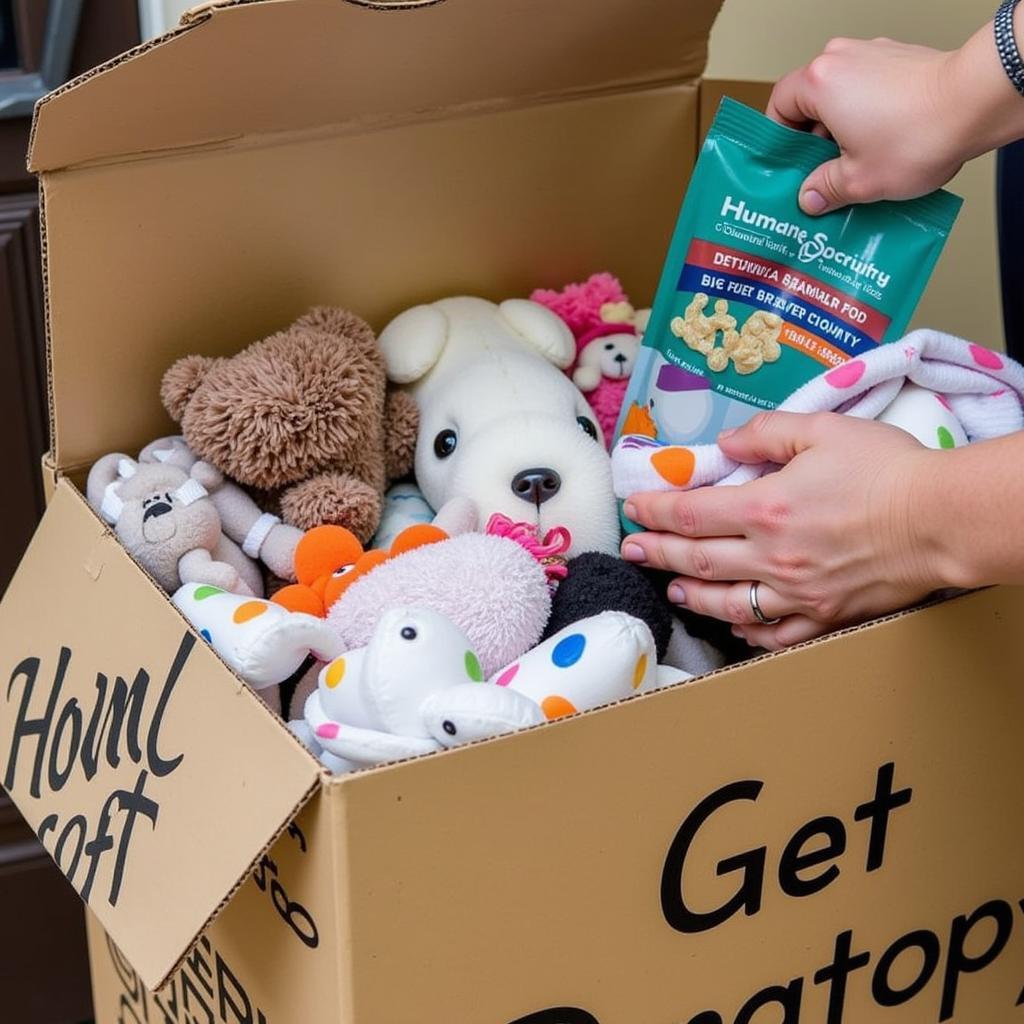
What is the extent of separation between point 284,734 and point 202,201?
1.34 ft

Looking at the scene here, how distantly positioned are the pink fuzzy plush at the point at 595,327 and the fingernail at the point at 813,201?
8.1 inches

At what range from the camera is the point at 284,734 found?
578mm

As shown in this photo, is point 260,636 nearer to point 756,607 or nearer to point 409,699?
point 409,699

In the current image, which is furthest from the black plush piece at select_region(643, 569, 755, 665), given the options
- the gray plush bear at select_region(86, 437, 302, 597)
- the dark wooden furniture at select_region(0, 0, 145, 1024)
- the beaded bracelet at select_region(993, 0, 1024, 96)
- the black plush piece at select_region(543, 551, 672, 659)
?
the dark wooden furniture at select_region(0, 0, 145, 1024)

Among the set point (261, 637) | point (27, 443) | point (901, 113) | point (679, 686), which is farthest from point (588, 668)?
point (27, 443)

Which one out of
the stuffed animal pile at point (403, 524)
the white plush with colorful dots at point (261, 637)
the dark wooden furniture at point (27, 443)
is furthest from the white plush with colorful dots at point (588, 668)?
the dark wooden furniture at point (27, 443)

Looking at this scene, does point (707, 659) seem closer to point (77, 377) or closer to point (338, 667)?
point (338, 667)

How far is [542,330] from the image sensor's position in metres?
0.96

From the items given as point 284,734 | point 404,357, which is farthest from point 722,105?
point 284,734

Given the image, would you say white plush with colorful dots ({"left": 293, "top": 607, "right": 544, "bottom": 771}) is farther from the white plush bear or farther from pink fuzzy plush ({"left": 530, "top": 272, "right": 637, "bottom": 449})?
pink fuzzy plush ({"left": 530, "top": 272, "right": 637, "bottom": 449})

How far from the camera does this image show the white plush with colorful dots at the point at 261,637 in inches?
26.8

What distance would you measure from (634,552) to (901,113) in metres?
0.30

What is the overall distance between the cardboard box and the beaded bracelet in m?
0.25

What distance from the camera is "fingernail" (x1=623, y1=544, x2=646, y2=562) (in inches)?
31.4
